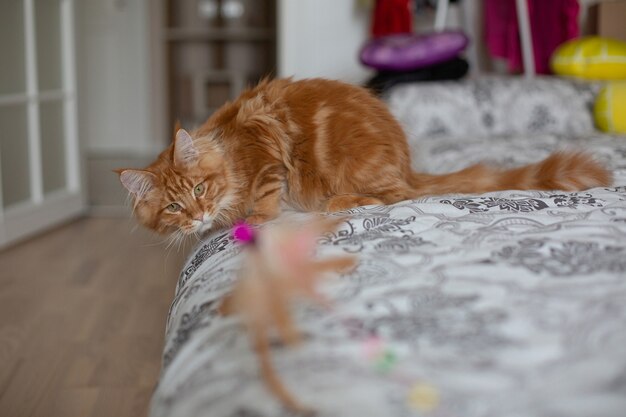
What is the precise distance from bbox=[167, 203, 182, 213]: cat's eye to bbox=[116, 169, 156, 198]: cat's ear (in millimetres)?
65

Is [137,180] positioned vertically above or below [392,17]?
below

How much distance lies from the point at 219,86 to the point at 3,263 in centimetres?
336

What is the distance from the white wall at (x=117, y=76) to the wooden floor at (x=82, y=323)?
2.68 metres

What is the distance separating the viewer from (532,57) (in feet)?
11.8

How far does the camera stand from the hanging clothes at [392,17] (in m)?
3.54

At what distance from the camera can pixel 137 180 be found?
1582 millimetres

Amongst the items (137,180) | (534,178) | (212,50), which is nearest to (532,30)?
(534,178)

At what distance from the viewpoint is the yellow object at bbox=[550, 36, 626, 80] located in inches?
122

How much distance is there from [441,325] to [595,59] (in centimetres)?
268

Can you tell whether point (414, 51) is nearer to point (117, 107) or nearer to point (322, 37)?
point (322, 37)

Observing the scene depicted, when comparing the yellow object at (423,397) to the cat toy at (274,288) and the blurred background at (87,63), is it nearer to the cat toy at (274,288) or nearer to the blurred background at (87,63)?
the cat toy at (274,288)

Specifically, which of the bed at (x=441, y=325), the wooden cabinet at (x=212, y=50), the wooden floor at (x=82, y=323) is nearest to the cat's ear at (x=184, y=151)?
the bed at (x=441, y=325)

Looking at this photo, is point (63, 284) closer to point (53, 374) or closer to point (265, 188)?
point (53, 374)

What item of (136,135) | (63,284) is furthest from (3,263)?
(136,135)
